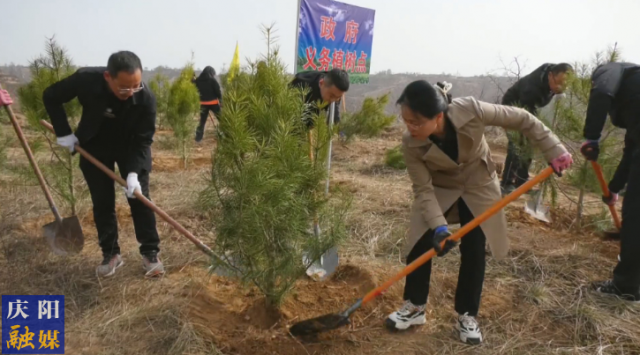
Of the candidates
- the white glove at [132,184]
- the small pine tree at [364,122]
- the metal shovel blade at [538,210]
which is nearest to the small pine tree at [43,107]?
the white glove at [132,184]

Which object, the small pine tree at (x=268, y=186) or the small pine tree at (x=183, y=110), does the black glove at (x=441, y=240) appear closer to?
the small pine tree at (x=268, y=186)

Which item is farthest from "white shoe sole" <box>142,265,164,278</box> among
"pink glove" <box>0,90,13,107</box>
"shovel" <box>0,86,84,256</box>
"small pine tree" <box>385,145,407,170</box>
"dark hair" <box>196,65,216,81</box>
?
"dark hair" <box>196,65,216,81</box>

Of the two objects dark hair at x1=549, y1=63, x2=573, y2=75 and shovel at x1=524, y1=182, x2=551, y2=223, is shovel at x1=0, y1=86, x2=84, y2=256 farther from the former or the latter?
dark hair at x1=549, y1=63, x2=573, y2=75

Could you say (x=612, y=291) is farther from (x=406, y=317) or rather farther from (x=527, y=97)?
(x=527, y=97)

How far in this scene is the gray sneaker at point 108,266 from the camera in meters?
3.21

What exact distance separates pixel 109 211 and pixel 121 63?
117 centimetres

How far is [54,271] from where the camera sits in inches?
130

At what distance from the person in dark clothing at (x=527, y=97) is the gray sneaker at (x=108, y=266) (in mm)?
4069

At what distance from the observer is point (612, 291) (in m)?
3.02

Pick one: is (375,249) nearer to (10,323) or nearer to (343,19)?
(10,323)

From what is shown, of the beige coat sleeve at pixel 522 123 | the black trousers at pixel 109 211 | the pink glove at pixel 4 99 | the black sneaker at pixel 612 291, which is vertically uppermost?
the beige coat sleeve at pixel 522 123

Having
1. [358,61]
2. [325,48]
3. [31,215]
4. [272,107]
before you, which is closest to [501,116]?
[272,107]

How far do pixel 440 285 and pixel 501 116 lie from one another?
1.46 metres

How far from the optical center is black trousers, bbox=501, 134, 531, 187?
5.08 meters
